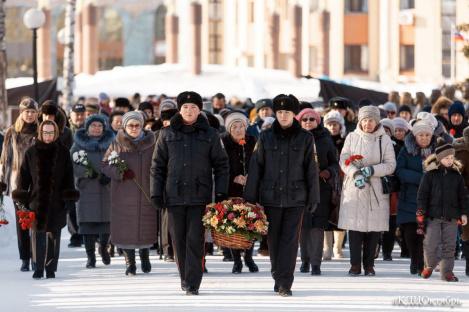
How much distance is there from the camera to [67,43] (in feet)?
141

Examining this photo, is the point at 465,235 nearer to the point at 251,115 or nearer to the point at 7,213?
the point at 7,213

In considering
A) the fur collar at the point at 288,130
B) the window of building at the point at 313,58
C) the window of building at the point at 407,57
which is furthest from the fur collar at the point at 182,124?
the window of building at the point at 313,58

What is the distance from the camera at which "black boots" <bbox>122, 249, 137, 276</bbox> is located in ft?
58.9

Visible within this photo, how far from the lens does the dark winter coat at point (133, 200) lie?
58.4 feet

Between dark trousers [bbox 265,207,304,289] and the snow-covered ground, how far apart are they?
0.21 meters

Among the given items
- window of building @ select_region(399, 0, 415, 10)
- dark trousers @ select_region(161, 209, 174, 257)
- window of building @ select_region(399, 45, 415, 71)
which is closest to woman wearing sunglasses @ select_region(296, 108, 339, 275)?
dark trousers @ select_region(161, 209, 174, 257)

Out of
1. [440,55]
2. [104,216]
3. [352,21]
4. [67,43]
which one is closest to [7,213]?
[104,216]

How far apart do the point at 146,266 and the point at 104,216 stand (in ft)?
4.40

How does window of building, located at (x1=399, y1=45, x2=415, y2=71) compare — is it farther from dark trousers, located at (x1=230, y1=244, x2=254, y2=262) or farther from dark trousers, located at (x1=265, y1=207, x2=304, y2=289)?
dark trousers, located at (x1=265, y1=207, x2=304, y2=289)

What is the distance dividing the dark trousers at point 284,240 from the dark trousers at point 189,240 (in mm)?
677

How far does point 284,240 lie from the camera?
1575 cm

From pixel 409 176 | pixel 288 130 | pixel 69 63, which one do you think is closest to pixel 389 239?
pixel 409 176

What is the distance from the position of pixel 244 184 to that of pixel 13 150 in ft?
9.48

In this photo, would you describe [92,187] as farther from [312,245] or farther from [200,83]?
[200,83]
